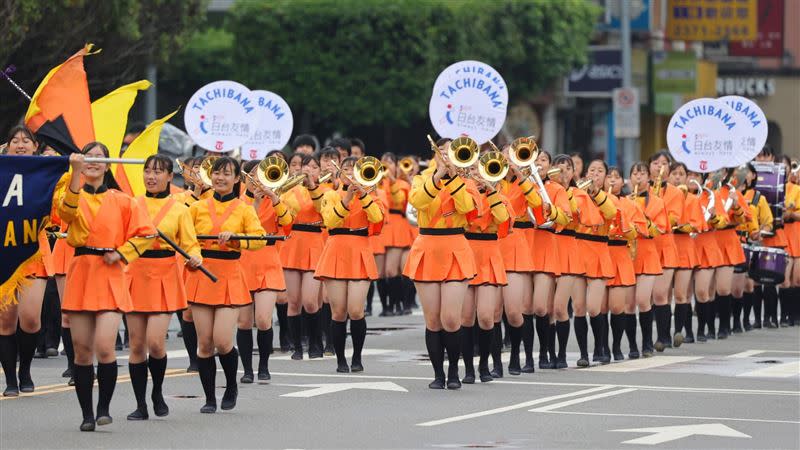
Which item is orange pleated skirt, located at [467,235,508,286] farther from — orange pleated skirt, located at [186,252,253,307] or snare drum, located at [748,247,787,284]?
snare drum, located at [748,247,787,284]

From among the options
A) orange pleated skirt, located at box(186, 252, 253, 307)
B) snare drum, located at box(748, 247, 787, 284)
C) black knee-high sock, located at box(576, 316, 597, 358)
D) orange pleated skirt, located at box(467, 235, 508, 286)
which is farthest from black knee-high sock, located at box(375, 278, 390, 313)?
orange pleated skirt, located at box(186, 252, 253, 307)

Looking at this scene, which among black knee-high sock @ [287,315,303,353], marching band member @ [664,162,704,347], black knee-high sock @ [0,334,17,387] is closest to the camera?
black knee-high sock @ [0,334,17,387]

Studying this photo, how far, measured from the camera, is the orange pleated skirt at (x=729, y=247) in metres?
22.0

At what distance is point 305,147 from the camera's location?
68.5 ft

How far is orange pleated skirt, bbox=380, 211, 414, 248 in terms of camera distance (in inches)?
996

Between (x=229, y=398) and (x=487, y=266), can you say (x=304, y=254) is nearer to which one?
(x=487, y=266)

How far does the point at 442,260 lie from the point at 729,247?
7.19 meters

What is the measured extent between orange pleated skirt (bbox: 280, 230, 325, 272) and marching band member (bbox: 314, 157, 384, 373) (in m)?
1.15

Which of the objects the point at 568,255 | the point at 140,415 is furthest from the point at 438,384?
the point at 140,415

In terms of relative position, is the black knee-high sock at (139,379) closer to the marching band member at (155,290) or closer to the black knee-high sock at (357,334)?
the marching band member at (155,290)

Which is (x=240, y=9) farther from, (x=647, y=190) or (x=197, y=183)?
(x=197, y=183)

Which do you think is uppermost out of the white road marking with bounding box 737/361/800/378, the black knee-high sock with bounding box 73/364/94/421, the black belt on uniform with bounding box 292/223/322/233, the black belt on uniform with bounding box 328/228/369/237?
the black belt on uniform with bounding box 292/223/322/233

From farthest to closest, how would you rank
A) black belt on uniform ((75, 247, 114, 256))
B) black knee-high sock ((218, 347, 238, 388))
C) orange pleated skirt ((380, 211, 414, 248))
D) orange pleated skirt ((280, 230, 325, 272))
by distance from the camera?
1. orange pleated skirt ((380, 211, 414, 248))
2. orange pleated skirt ((280, 230, 325, 272))
3. black knee-high sock ((218, 347, 238, 388))
4. black belt on uniform ((75, 247, 114, 256))

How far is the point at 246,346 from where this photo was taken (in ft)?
53.5
